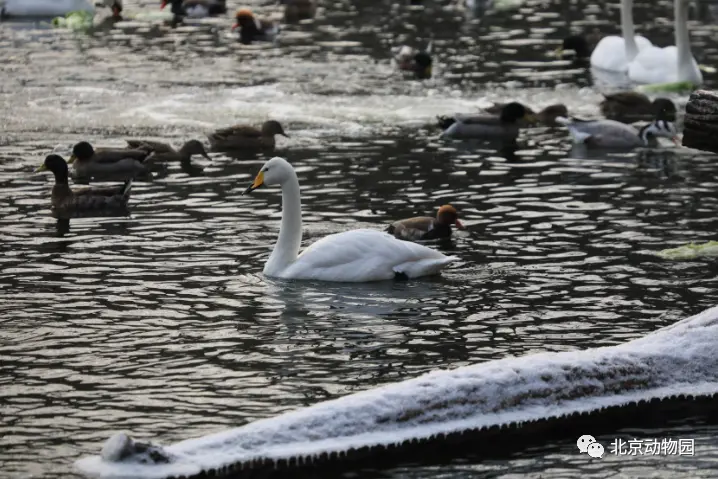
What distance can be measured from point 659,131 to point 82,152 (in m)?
8.18

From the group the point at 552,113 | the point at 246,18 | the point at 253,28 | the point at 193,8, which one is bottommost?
the point at 552,113

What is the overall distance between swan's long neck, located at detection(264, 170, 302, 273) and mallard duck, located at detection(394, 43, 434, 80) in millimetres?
12945

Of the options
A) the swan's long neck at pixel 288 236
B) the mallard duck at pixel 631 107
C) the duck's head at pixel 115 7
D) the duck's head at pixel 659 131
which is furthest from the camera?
the duck's head at pixel 115 7

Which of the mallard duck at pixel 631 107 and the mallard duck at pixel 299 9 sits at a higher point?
the mallard duck at pixel 299 9

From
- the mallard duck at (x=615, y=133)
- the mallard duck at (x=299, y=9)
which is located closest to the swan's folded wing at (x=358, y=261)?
the mallard duck at (x=615, y=133)

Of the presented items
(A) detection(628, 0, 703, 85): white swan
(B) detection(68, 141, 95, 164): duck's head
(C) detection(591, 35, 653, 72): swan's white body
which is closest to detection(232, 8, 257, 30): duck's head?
(C) detection(591, 35, 653, 72): swan's white body

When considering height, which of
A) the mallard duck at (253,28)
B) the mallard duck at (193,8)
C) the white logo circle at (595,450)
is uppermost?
the mallard duck at (193,8)

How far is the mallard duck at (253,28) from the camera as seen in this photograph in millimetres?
33125

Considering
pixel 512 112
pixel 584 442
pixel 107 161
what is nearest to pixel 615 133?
pixel 512 112

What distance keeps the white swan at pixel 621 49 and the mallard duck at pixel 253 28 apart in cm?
696

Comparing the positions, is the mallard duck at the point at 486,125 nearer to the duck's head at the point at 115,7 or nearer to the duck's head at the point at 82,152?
the duck's head at the point at 82,152

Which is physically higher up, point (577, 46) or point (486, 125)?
Answer: point (577, 46)

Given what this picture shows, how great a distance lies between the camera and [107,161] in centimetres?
2050

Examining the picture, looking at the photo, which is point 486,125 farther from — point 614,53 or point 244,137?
point 614,53
